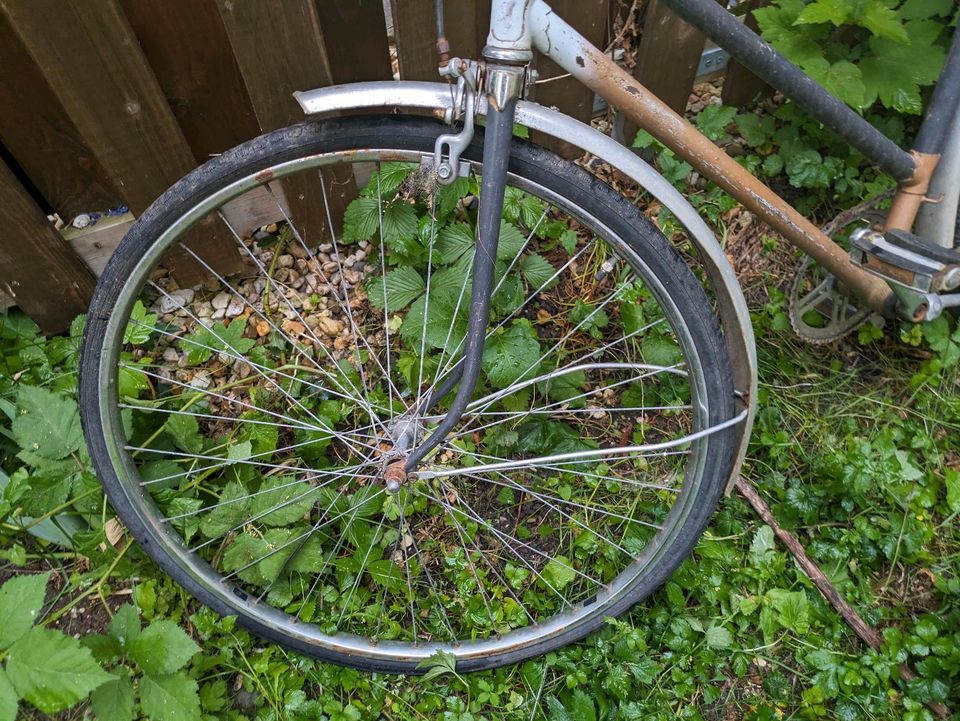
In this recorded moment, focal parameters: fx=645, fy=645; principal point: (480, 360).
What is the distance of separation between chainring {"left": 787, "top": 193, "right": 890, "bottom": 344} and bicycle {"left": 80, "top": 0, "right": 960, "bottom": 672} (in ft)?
0.06

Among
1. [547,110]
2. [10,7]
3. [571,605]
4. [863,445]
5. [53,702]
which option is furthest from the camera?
[863,445]

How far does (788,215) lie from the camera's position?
1438 mm

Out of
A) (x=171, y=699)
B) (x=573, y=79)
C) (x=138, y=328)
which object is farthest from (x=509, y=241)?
(x=171, y=699)

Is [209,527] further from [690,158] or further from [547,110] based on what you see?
[690,158]

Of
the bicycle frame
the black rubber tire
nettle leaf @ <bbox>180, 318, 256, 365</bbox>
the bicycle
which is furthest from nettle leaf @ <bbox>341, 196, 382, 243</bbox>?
the bicycle frame

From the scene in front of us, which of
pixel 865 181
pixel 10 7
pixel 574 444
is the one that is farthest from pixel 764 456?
pixel 10 7

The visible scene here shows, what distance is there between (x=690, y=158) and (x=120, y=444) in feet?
4.52

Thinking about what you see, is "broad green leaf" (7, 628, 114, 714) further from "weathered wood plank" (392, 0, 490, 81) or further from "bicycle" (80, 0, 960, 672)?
"weathered wood plank" (392, 0, 490, 81)

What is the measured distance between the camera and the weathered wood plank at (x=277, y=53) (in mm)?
1580

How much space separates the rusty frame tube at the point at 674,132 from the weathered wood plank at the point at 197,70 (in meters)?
0.95

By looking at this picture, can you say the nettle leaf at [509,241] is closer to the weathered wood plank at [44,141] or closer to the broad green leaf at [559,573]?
the broad green leaf at [559,573]

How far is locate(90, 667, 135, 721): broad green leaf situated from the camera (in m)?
1.45

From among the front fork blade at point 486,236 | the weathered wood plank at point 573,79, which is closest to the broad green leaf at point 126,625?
the front fork blade at point 486,236

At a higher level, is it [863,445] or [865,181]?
[865,181]
